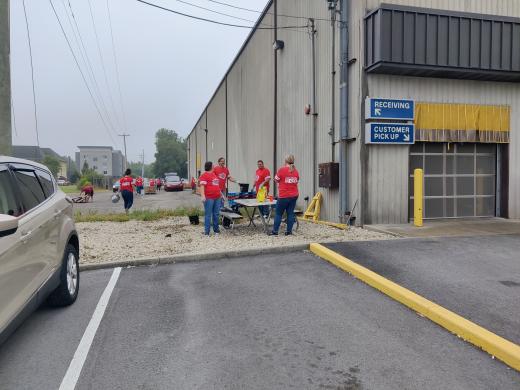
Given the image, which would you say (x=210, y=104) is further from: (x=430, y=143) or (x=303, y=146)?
(x=430, y=143)

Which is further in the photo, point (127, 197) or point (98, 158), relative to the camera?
point (98, 158)

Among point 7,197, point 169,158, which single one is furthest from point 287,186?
point 169,158

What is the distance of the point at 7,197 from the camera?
12.3ft

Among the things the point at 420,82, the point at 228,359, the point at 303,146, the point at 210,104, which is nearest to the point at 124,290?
the point at 228,359

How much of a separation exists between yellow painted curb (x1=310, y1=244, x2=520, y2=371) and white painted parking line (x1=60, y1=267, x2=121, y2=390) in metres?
3.30

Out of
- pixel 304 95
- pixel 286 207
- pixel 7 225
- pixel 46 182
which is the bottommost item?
pixel 286 207

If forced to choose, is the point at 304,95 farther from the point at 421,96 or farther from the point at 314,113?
the point at 421,96

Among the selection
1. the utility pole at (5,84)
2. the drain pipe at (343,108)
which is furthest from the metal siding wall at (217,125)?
the utility pole at (5,84)

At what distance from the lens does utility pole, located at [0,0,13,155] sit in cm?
652

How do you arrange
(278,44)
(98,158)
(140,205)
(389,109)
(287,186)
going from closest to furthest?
(287,186), (389,109), (278,44), (140,205), (98,158)

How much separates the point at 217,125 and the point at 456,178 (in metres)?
25.8

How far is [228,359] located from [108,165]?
144337 mm

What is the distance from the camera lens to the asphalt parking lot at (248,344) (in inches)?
127

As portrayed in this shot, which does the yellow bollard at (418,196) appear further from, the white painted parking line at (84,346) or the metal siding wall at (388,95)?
the white painted parking line at (84,346)
